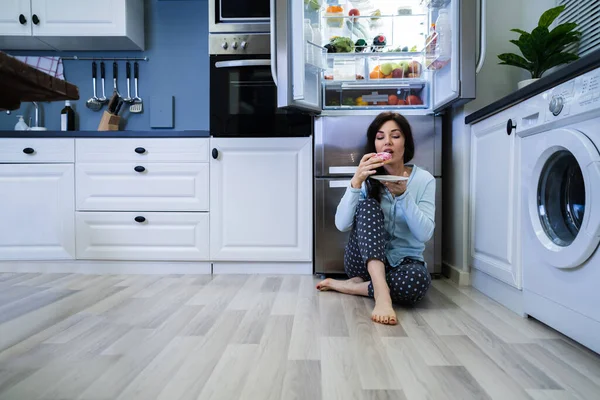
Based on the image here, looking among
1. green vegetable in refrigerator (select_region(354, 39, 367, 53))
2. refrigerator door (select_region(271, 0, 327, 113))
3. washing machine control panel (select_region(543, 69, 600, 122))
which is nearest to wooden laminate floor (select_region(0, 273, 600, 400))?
washing machine control panel (select_region(543, 69, 600, 122))

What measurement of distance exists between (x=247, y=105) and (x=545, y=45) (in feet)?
4.71

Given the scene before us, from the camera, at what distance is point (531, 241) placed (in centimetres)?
150

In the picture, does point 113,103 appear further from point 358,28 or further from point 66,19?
point 358,28

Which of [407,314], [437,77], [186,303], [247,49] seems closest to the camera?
[407,314]

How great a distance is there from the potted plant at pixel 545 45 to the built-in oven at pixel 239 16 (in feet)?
4.12

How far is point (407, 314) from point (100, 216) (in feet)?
5.72

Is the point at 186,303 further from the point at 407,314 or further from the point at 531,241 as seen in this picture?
the point at 531,241

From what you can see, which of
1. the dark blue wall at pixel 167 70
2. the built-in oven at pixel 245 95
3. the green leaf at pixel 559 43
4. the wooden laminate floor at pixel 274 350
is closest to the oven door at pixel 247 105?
the built-in oven at pixel 245 95

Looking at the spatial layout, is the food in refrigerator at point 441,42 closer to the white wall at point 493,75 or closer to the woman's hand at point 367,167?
the white wall at point 493,75

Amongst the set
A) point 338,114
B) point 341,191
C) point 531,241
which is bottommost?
point 531,241

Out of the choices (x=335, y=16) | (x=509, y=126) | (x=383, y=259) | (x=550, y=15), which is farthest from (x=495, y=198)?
(x=335, y=16)

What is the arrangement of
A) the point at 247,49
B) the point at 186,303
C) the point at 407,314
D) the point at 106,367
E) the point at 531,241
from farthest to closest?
the point at 247,49
the point at 186,303
the point at 407,314
the point at 531,241
the point at 106,367

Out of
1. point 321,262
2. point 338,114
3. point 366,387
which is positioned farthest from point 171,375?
point 338,114

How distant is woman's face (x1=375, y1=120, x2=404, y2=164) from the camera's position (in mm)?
1835
